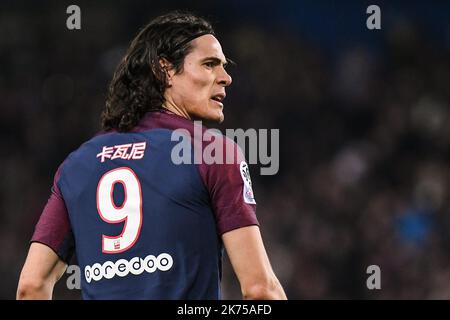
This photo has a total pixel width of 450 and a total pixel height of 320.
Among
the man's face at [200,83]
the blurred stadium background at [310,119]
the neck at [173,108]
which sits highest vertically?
the man's face at [200,83]

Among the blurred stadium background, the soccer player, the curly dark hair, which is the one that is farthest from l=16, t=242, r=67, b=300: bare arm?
the blurred stadium background

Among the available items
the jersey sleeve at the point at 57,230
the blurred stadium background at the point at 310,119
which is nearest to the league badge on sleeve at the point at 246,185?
the jersey sleeve at the point at 57,230

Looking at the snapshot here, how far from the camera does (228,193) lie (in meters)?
2.62

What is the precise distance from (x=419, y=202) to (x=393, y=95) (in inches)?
53.2

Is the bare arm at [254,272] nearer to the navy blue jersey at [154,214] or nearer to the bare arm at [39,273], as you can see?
the navy blue jersey at [154,214]

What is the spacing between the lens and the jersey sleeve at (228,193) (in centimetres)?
260

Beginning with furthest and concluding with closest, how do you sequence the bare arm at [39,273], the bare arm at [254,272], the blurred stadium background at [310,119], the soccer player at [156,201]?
the blurred stadium background at [310,119]
the bare arm at [39,273]
the soccer player at [156,201]
the bare arm at [254,272]

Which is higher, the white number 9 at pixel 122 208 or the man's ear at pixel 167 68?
the man's ear at pixel 167 68

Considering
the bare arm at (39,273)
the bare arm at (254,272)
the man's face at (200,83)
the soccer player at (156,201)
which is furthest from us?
the man's face at (200,83)

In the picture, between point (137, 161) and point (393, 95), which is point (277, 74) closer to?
point (393, 95)

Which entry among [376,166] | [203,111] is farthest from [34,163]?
[203,111]

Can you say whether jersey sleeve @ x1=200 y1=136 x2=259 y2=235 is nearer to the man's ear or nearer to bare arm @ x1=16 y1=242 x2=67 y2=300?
the man's ear

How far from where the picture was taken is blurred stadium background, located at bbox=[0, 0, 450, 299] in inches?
285

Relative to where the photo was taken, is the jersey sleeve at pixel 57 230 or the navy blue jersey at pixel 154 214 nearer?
the navy blue jersey at pixel 154 214
